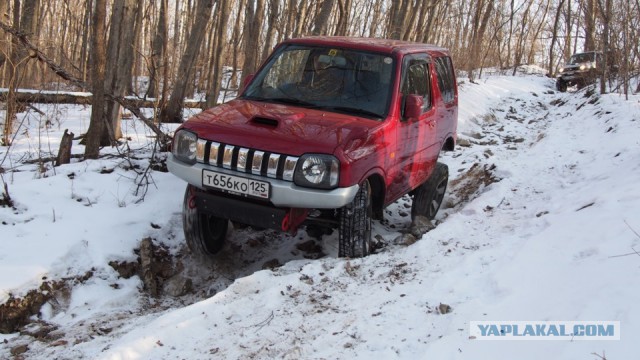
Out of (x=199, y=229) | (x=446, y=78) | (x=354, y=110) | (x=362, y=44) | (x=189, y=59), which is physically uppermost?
(x=189, y=59)

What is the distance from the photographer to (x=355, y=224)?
14.5 feet

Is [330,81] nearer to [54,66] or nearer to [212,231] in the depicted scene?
[212,231]

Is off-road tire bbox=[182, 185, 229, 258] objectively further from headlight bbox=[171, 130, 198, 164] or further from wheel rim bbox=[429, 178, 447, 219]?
wheel rim bbox=[429, 178, 447, 219]

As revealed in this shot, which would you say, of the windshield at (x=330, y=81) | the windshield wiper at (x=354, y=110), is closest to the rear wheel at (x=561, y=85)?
the windshield at (x=330, y=81)

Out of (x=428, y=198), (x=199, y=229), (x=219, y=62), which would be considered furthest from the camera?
(x=219, y=62)

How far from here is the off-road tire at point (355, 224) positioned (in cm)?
436

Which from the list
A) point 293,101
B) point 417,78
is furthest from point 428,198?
point 293,101

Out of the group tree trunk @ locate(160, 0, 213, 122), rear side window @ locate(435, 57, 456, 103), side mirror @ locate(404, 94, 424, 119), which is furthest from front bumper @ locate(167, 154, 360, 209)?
tree trunk @ locate(160, 0, 213, 122)

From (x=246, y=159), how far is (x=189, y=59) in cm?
698

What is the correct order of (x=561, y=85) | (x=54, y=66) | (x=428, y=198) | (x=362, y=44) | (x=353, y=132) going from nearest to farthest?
(x=353, y=132)
(x=362, y=44)
(x=428, y=198)
(x=54, y=66)
(x=561, y=85)

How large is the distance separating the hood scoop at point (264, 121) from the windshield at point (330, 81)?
0.63m

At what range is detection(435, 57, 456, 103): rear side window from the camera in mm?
6254

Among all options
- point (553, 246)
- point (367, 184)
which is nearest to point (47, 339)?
point (367, 184)

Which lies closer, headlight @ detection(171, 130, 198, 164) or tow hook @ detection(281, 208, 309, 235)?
tow hook @ detection(281, 208, 309, 235)
